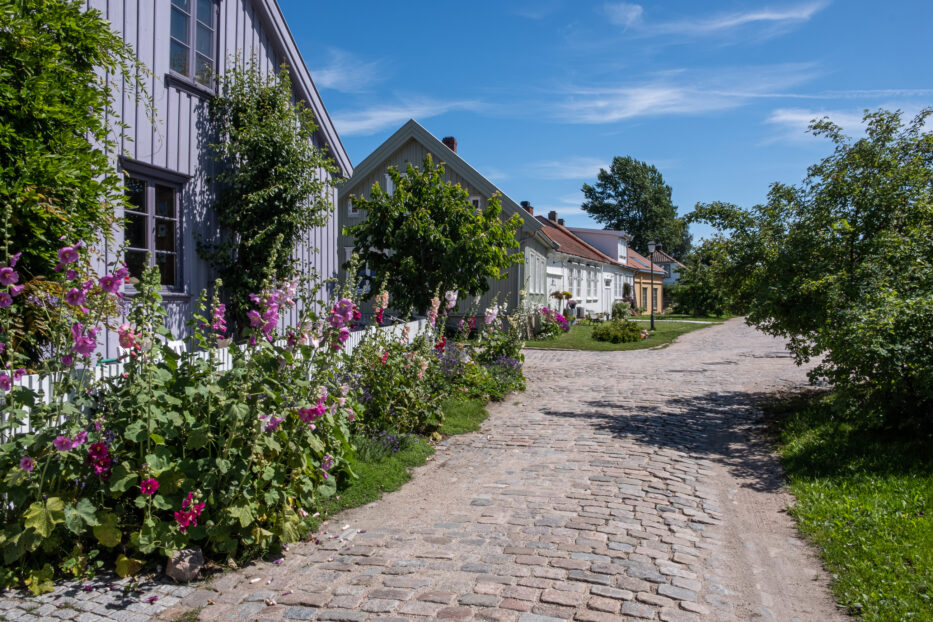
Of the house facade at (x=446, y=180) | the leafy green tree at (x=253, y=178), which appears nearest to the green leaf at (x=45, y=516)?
the leafy green tree at (x=253, y=178)

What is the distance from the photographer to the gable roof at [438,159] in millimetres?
23328

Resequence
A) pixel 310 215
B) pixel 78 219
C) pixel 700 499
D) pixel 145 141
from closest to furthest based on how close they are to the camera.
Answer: pixel 78 219
pixel 700 499
pixel 145 141
pixel 310 215

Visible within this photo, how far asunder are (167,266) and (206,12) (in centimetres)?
367

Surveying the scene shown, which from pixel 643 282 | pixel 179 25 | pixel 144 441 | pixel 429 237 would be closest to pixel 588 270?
pixel 643 282

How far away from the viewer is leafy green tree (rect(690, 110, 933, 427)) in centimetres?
633

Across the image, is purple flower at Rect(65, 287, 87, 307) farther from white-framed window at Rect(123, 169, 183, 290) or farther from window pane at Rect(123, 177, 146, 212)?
window pane at Rect(123, 177, 146, 212)

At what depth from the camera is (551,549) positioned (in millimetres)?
4469

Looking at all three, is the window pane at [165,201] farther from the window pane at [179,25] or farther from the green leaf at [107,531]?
the green leaf at [107,531]

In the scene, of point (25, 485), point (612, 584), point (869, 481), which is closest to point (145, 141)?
point (25, 485)

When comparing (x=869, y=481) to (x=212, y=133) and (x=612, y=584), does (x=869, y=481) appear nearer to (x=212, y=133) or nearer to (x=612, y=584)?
(x=612, y=584)

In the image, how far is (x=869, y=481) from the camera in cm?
585

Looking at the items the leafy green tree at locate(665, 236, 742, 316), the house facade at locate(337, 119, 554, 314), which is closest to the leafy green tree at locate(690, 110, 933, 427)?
the leafy green tree at locate(665, 236, 742, 316)

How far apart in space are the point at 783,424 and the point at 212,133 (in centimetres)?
881

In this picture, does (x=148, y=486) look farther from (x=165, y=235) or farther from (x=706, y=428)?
(x=706, y=428)
